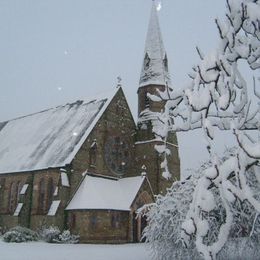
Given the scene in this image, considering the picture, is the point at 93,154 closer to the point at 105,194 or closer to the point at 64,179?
the point at 64,179

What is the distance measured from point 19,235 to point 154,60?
20438 mm

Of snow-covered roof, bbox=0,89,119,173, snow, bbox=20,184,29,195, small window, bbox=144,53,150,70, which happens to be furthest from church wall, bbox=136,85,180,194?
snow, bbox=20,184,29,195

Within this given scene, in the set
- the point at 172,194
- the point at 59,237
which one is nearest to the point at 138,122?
the point at 59,237

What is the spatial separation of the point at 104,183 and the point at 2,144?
15794 millimetres

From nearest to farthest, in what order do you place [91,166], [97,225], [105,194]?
[97,225] → [105,194] → [91,166]

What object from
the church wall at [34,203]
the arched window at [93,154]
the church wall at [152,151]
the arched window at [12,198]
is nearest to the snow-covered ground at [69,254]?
the church wall at [34,203]

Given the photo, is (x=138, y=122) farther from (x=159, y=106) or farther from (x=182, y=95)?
(x=182, y=95)

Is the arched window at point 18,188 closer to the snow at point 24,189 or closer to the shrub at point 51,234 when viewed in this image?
the snow at point 24,189

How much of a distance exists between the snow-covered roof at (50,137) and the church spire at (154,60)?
456 centimetres

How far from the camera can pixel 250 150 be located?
616cm

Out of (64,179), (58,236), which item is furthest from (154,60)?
(58,236)

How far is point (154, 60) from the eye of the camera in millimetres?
39281

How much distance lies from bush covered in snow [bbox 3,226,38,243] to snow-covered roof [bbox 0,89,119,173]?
552cm

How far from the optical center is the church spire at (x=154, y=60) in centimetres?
3809
